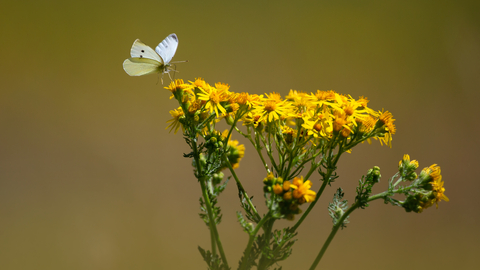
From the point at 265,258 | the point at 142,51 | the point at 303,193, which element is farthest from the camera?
the point at 142,51

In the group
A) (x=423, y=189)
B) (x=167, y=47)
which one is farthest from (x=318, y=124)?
(x=167, y=47)

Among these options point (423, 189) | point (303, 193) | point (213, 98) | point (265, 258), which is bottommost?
point (265, 258)

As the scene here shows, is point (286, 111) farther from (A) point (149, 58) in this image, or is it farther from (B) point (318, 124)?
(A) point (149, 58)

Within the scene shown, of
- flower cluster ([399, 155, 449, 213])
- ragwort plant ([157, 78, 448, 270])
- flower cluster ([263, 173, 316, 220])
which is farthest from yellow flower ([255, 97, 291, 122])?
flower cluster ([399, 155, 449, 213])

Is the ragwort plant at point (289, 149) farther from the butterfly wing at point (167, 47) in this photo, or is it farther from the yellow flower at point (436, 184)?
the butterfly wing at point (167, 47)

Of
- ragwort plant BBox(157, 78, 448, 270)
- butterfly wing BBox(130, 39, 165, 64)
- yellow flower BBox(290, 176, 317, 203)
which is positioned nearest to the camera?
yellow flower BBox(290, 176, 317, 203)

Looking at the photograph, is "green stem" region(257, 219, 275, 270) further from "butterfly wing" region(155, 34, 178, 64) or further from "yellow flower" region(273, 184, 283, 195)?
"butterfly wing" region(155, 34, 178, 64)

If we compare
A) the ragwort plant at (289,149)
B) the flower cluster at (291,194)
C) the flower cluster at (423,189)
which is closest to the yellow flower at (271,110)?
the ragwort plant at (289,149)

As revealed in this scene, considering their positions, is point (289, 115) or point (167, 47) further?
point (167, 47)
